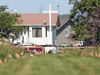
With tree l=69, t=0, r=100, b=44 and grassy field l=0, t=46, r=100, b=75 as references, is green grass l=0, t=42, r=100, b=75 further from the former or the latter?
tree l=69, t=0, r=100, b=44

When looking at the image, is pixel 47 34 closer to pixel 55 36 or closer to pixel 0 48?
pixel 55 36

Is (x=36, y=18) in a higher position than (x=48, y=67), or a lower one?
higher

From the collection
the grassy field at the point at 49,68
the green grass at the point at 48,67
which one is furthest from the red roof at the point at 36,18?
the grassy field at the point at 49,68

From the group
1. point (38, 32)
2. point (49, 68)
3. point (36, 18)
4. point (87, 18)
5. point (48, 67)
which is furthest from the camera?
point (36, 18)

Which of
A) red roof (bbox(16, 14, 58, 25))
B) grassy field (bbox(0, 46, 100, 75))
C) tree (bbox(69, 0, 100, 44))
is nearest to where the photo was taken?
grassy field (bbox(0, 46, 100, 75))

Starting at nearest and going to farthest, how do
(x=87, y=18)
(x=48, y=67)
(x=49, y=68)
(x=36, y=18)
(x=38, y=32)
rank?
(x=49, y=68)
(x=48, y=67)
(x=87, y=18)
(x=38, y=32)
(x=36, y=18)

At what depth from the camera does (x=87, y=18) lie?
40219 mm

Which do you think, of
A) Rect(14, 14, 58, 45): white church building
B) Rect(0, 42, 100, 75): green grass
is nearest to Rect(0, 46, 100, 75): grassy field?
Rect(0, 42, 100, 75): green grass

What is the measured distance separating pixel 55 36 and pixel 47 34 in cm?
292

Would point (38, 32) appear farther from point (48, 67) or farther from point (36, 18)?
point (48, 67)

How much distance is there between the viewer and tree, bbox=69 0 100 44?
3862 centimetres

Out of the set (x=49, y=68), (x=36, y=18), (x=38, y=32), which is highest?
(x=36, y=18)

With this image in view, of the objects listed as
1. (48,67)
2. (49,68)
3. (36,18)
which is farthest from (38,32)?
(49,68)

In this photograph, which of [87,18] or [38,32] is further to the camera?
[38,32]
